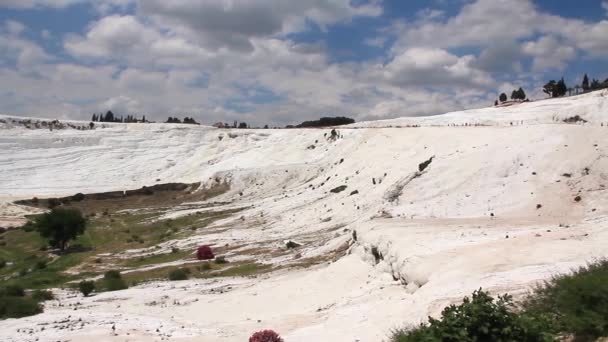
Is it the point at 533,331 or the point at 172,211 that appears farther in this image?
the point at 172,211

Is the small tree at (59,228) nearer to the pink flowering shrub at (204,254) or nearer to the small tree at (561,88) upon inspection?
the pink flowering shrub at (204,254)

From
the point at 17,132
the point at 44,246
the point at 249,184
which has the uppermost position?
the point at 17,132

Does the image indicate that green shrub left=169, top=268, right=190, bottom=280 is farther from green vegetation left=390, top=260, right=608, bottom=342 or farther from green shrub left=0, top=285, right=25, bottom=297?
green vegetation left=390, top=260, right=608, bottom=342

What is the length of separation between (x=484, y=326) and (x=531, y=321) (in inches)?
28.4

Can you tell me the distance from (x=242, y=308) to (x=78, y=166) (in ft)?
237

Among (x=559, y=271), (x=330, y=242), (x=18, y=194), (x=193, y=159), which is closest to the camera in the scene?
(x=559, y=271)

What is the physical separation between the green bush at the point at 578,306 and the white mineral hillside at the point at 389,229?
7.20 feet

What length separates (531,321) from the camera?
26.9 feet

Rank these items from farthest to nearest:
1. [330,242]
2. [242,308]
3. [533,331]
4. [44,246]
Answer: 1. [44,246]
2. [330,242]
3. [242,308]
4. [533,331]

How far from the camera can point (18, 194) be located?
244ft

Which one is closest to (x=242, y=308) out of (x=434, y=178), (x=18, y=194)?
(x=434, y=178)

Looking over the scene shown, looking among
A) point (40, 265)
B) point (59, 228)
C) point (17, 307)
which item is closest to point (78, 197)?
point (59, 228)

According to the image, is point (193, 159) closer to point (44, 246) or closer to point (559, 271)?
point (44, 246)

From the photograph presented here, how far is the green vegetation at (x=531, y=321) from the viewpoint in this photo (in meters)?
8.11
